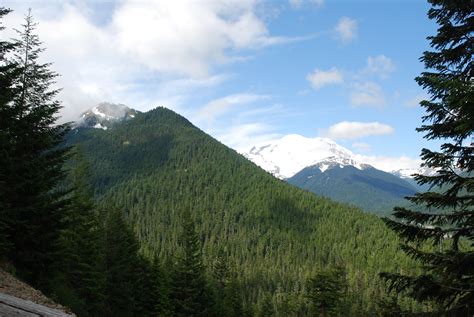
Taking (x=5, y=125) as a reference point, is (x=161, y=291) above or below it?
below

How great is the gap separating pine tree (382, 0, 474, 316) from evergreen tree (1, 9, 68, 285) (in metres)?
19.0

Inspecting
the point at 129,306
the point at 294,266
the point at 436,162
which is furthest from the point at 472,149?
the point at 294,266

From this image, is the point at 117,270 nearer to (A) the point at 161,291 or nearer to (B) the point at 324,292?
(A) the point at 161,291

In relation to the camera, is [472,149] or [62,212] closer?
[472,149]

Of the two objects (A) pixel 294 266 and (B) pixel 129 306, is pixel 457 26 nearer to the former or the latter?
(B) pixel 129 306

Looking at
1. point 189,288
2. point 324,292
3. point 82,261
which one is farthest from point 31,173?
point 324,292

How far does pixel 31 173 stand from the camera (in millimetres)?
21828

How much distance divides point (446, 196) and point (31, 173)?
20650 mm

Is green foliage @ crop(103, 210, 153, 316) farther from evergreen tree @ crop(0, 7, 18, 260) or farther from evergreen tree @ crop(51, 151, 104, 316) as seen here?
evergreen tree @ crop(0, 7, 18, 260)

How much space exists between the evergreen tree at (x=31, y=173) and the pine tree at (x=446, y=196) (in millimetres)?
19030

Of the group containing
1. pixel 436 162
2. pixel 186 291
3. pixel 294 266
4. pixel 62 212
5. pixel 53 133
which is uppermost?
pixel 53 133

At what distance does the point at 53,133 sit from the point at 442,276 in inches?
893

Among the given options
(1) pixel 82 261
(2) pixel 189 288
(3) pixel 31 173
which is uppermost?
(3) pixel 31 173

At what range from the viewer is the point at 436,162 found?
10039 mm
